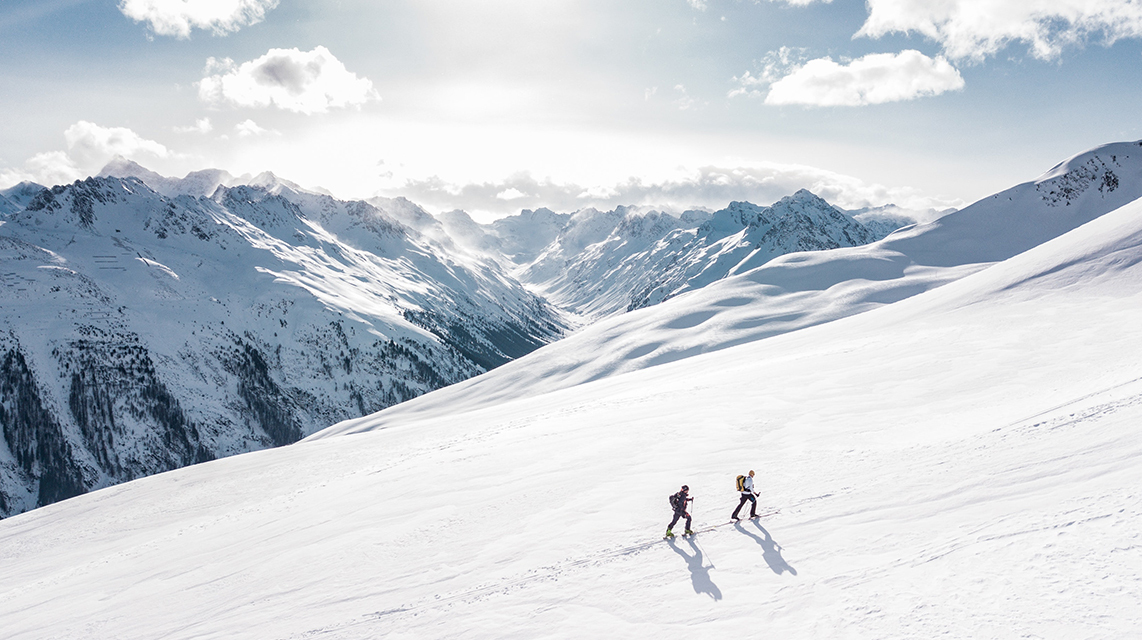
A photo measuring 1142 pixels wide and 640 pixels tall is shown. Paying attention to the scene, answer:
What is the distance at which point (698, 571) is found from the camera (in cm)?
1321

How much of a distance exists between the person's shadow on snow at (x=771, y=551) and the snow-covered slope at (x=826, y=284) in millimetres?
53941

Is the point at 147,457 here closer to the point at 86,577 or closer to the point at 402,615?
the point at 86,577

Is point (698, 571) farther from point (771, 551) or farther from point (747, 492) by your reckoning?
point (747, 492)

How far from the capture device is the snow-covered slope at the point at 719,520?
1076 centimetres

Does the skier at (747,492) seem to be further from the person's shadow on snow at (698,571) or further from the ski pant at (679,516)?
the person's shadow on snow at (698,571)

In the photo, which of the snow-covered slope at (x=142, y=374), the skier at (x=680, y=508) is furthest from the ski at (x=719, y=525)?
the snow-covered slope at (x=142, y=374)

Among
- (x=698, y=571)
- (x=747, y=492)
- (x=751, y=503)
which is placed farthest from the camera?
(x=751, y=503)

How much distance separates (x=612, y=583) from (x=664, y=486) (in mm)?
5989

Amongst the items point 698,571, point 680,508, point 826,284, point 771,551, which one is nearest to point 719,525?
point 680,508

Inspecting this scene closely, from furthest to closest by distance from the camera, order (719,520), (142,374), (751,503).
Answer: (142,374) → (719,520) → (751,503)

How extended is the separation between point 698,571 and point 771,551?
188cm

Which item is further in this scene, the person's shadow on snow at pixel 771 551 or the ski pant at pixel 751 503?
the ski pant at pixel 751 503

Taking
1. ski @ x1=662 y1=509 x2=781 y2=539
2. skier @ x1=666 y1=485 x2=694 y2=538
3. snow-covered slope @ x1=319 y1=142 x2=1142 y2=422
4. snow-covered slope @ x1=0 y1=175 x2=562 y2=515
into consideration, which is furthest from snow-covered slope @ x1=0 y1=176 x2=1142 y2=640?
snow-covered slope @ x1=0 y1=175 x2=562 y2=515

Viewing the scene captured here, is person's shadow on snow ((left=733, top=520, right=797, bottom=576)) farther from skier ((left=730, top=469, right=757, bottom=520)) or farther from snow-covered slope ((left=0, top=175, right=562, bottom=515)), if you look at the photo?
snow-covered slope ((left=0, top=175, right=562, bottom=515))
